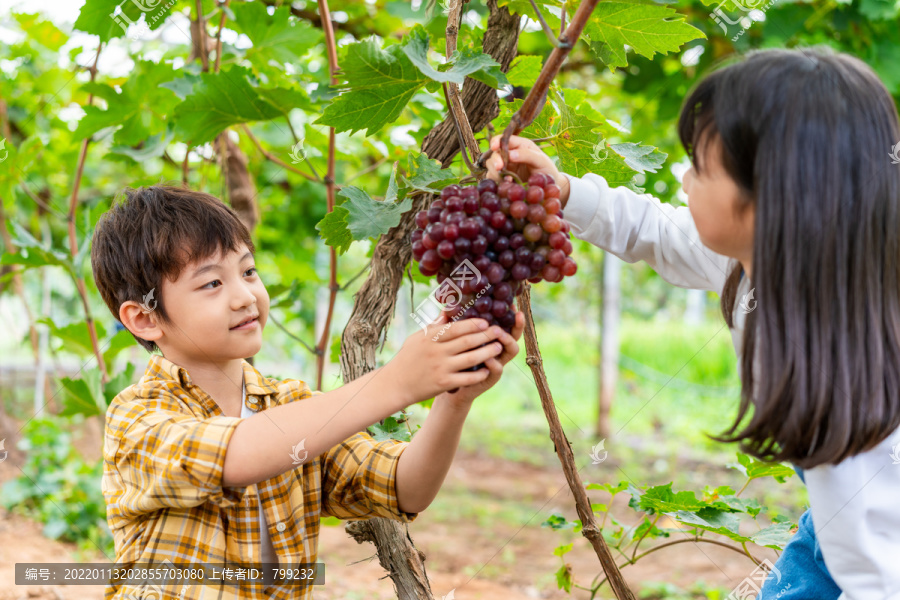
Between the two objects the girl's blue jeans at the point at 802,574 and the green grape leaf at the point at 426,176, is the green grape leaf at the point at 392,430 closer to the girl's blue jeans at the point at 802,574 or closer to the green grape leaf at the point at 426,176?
the green grape leaf at the point at 426,176

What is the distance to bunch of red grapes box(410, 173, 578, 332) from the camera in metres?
0.82

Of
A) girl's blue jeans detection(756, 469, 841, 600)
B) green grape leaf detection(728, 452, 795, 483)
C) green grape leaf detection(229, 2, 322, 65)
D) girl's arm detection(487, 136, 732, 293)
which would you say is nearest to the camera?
girl's blue jeans detection(756, 469, 841, 600)

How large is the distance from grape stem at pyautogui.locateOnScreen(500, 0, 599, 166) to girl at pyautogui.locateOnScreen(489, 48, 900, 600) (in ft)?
0.17

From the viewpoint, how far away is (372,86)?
1027 millimetres

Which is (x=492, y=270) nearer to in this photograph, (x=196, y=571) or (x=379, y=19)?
(x=196, y=571)

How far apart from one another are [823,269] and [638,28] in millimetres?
470

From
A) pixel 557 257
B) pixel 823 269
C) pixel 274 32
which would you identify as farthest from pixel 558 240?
pixel 274 32

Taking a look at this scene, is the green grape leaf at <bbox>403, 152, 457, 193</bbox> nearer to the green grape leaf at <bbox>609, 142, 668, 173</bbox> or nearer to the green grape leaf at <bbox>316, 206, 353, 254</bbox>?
the green grape leaf at <bbox>316, 206, 353, 254</bbox>

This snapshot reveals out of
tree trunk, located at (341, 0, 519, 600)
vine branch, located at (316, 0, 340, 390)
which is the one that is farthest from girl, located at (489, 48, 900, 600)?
vine branch, located at (316, 0, 340, 390)

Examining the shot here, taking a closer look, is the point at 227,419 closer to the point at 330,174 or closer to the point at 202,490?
the point at 202,490

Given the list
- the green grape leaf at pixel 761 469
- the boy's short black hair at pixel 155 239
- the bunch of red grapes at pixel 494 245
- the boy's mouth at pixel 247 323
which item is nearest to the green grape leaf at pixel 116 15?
the boy's short black hair at pixel 155 239

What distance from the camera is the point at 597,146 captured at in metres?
1.14

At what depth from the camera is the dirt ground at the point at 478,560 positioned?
263 centimetres

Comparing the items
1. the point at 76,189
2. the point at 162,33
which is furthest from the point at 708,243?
the point at 162,33
